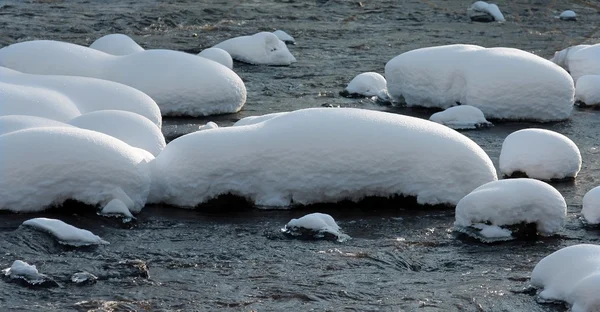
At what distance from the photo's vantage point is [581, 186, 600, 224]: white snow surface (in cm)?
867

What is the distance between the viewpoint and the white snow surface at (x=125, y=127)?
9.91m

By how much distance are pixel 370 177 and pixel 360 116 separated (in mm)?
643

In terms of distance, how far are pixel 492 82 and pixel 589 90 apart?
7.04ft

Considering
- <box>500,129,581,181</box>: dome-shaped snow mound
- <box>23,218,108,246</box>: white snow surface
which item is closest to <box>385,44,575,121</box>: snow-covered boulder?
<box>500,129,581,181</box>: dome-shaped snow mound

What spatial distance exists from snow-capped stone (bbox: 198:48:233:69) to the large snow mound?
7550 mm

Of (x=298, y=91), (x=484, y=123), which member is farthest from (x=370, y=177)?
(x=298, y=91)

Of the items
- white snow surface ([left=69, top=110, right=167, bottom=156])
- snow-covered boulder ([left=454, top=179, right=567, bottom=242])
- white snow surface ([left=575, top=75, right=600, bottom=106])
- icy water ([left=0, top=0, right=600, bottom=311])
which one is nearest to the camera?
icy water ([left=0, top=0, right=600, bottom=311])

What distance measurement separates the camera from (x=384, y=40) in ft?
67.3

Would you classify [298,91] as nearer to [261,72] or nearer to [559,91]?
[261,72]

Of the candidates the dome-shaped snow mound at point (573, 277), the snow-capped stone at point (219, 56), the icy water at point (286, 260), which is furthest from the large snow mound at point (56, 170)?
the snow-capped stone at point (219, 56)

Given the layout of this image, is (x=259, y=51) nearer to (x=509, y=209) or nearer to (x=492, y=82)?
(x=492, y=82)

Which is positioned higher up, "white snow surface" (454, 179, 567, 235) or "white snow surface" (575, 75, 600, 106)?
"white snow surface" (454, 179, 567, 235)

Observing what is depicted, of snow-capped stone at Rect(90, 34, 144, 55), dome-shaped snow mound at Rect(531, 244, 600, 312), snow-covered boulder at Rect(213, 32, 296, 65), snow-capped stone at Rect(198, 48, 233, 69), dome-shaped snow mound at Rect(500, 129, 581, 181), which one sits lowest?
snow-covered boulder at Rect(213, 32, 296, 65)

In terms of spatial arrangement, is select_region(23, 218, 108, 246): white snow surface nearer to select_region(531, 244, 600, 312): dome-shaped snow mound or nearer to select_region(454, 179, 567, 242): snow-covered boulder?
A: select_region(454, 179, 567, 242): snow-covered boulder
